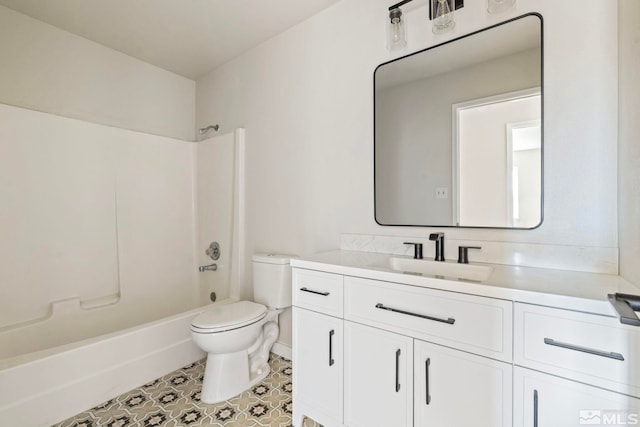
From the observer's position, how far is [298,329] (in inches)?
58.0

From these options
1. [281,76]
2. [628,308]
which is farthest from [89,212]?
[628,308]

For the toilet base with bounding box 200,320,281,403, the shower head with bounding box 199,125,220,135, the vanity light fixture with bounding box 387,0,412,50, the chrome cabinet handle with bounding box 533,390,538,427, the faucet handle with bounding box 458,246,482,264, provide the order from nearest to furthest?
the chrome cabinet handle with bounding box 533,390,538,427 < the faucet handle with bounding box 458,246,482,264 < the vanity light fixture with bounding box 387,0,412,50 < the toilet base with bounding box 200,320,281,403 < the shower head with bounding box 199,125,220,135

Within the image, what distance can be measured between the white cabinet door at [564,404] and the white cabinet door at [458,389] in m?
0.04

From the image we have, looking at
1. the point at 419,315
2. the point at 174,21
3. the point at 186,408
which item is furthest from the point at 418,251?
the point at 174,21

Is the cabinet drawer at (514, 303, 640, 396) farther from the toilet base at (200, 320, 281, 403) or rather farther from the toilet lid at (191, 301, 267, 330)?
the toilet base at (200, 320, 281, 403)

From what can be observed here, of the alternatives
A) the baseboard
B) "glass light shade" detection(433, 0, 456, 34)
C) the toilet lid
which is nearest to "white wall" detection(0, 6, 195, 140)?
the toilet lid

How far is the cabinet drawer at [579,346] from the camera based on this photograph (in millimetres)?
742

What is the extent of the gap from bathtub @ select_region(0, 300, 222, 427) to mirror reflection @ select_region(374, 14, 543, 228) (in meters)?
1.62

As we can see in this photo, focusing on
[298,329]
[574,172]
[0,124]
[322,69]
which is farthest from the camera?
[322,69]

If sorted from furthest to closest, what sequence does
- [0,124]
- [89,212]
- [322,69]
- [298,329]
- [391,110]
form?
1. [89,212]
2. [322,69]
3. [0,124]
4. [391,110]
5. [298,329]

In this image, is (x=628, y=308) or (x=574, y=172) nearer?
(x=628, y=308)

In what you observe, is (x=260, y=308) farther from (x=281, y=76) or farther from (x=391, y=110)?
(x=281, y=76)

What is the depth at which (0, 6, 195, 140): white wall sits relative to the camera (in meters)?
1.97

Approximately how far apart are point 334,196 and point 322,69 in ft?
2.80
